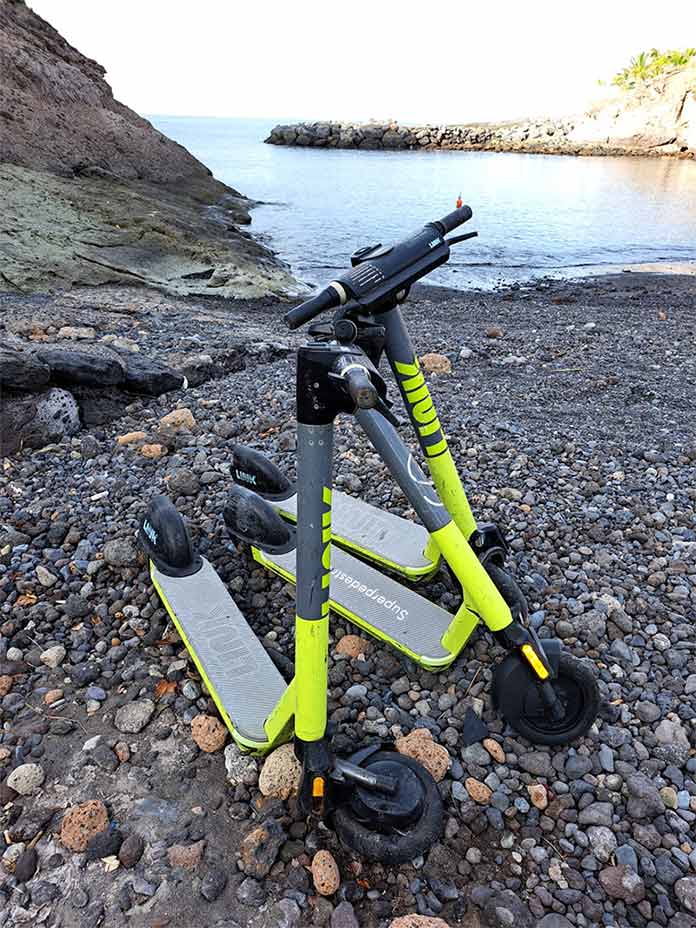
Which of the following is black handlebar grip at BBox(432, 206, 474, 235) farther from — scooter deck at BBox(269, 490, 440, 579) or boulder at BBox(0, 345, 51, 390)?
boulder at BBox(0, 345, 51, 390)

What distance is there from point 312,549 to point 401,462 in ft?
1.87

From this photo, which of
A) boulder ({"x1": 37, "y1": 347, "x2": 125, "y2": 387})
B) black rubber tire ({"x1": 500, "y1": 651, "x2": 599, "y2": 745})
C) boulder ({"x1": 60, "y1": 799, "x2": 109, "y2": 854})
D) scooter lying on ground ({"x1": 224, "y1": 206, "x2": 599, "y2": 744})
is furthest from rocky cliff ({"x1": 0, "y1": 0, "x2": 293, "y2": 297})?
black rubber tire ({"x1": 500, "y1": 651, "x2": 599, "y2": 745})

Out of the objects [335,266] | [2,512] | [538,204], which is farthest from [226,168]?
[2,512]

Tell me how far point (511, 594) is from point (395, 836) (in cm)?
105

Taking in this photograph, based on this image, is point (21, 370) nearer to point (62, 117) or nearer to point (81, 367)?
point (81, 367)

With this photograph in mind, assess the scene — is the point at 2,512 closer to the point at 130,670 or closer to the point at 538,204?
the point at 130,670

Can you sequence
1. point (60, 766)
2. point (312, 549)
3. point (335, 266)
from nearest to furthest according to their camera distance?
point (312, 549)
point (60, 766)
point (335, 266)

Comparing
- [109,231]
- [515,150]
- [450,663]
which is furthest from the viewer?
[515,150]

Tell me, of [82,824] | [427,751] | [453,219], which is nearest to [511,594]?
[427,751]

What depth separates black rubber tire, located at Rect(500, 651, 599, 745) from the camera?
9.11ft

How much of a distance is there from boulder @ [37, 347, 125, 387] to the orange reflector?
5056mm

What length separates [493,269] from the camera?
62.6 feet

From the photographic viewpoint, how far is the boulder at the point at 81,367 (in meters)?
5.95

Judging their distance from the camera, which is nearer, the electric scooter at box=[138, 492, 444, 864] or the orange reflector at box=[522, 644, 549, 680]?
the electric scooter at box=[138, 492, 444, 864]
